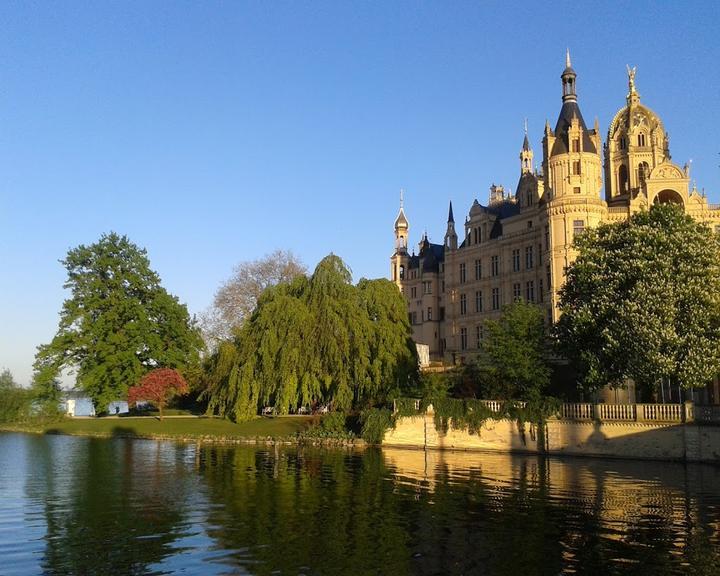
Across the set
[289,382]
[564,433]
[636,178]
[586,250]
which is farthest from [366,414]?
[636,178]

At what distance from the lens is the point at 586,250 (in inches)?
1506

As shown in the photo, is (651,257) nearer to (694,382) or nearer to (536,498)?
(694,382)

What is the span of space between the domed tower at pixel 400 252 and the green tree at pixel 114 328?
35662 mm

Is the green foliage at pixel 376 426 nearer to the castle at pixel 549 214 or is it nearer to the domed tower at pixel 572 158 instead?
the castle at pixel 549 214

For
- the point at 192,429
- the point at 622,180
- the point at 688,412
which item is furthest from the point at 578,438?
the point at 622,180

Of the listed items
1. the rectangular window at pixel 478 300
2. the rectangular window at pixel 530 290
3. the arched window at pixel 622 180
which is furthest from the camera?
the rectangular window at pixel 478 300

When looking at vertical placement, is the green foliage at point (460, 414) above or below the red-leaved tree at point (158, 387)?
below

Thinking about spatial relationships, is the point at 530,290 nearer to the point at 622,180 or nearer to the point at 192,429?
the point at 622,180

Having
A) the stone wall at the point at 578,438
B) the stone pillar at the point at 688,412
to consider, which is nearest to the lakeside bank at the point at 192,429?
the stone wall at the point at 578,438

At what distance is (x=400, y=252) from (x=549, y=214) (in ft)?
122

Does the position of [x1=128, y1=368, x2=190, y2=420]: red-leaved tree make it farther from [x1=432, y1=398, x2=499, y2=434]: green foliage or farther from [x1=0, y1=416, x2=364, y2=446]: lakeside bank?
[x1=432, y1=398, x2=499, y2=434]: green foliage

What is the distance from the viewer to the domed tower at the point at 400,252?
92312 millimetres

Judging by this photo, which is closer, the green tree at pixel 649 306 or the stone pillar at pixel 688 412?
the green tree at pixel 649 306

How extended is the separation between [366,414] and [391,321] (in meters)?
7.52
